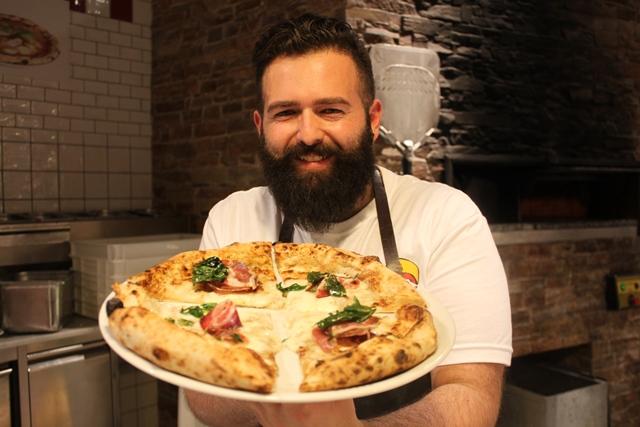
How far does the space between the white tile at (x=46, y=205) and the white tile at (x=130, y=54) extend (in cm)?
121

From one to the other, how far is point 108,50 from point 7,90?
804mm

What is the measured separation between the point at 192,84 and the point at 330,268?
315 centimetres

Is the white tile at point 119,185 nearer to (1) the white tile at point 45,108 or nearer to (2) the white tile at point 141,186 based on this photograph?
(2) the white tile at point 141,186

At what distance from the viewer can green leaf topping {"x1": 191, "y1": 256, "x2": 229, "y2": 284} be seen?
128cm

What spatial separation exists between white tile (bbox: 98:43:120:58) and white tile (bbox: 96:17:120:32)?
120 mm

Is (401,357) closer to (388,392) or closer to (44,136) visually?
(388,392)

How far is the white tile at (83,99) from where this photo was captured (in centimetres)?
416

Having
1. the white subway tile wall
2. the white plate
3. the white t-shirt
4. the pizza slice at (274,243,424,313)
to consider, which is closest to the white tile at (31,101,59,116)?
the white subway tile wall

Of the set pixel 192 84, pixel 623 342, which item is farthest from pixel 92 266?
pixel 623 342

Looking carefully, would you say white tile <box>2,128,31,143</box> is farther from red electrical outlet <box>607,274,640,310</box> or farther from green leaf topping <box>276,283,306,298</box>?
red electrical outlet <box>607,274,640,310</box>

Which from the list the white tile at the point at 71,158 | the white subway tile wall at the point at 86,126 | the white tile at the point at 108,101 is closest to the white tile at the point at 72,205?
the white subway tile wall at the point at 86,126

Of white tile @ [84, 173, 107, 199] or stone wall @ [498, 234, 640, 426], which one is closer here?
stone wall @ [498, 234, 640, 426]

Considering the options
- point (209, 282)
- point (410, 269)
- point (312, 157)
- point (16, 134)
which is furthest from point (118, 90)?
point (209, 282)

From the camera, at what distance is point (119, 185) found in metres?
4.46
